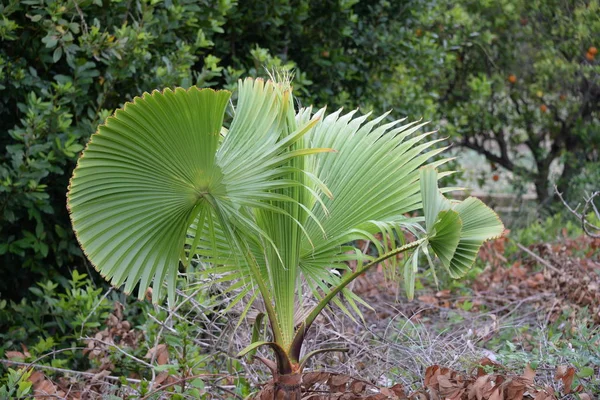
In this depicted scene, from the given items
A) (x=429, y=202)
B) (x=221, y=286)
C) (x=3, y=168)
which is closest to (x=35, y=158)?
(x=3, y=168)

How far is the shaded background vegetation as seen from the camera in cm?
388

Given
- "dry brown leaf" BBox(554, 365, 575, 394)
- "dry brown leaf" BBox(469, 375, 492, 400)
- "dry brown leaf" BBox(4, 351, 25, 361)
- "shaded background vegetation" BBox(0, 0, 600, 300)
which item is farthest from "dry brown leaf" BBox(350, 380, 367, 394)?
"dry brown leaf" BBox(4, 351, 25, 361)

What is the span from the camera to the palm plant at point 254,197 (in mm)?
2287

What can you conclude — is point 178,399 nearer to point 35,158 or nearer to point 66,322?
point 66,322

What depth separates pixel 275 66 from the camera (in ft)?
15.3

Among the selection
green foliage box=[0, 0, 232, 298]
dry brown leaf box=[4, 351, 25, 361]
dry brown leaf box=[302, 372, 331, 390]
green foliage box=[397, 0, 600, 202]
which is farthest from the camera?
green foliage box=[397, 0, 600, 202]

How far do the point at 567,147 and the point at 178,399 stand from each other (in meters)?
7.28

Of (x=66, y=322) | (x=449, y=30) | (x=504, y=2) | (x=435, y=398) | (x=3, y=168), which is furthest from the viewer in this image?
(x=504, y=2)

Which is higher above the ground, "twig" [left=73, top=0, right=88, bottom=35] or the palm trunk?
"twig" [left=73, top=0, right=88, bottom=35]

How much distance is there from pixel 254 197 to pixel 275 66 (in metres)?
2.42

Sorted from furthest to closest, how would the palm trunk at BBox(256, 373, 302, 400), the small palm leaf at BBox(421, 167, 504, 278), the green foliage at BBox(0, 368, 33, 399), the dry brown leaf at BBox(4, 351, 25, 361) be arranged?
the dry brown leaf at BBox(4, 351, 25, 361) → the green foliage at BBox(0, 368, 33, 399) → the palm trunk at BBox(256, 373, 302, 400) → the small palm leaf at BBox(421, 167, 504, 278)

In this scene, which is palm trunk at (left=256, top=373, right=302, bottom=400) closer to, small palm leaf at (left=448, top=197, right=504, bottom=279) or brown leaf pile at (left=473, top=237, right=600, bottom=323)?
small palm leaf at (left=448, top=197, right=504, bottom=279)

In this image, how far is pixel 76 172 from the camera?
2.26 m

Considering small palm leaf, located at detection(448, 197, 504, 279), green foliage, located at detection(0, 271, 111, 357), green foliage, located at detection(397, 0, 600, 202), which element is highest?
green foliage, located at detection(397, 0, 600, 202)
